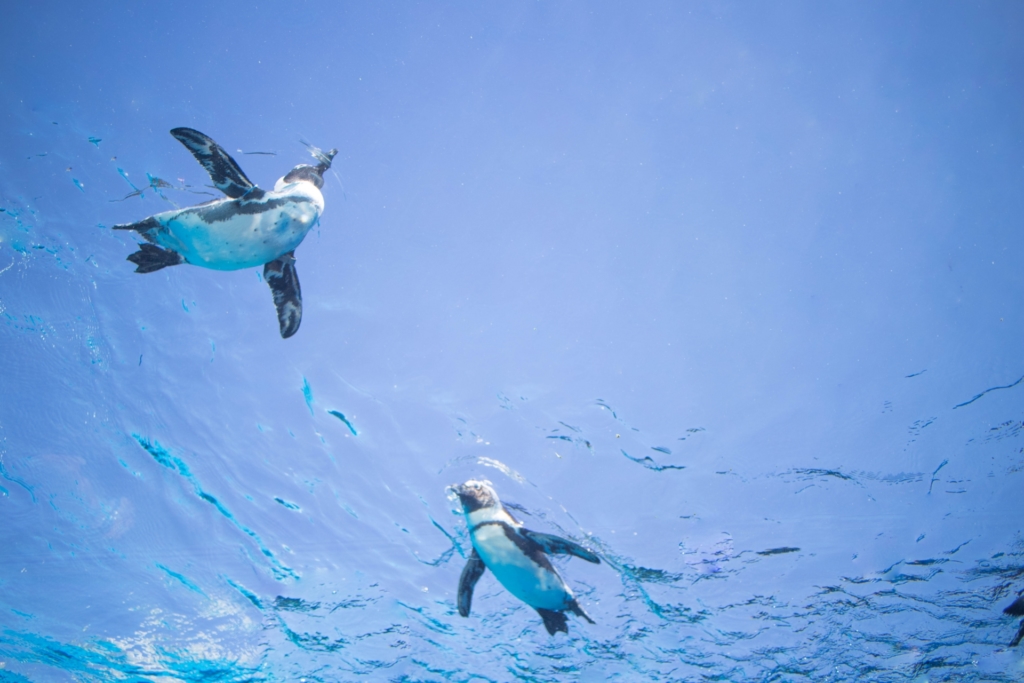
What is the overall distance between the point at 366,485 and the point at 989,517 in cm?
1381

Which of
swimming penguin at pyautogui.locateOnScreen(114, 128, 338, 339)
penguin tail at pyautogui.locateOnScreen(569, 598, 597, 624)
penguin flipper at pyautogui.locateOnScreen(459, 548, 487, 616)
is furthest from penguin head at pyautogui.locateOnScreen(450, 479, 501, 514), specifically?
swimming penguin at pyautogui.locateOnScreen(114, 128, 338, 339)

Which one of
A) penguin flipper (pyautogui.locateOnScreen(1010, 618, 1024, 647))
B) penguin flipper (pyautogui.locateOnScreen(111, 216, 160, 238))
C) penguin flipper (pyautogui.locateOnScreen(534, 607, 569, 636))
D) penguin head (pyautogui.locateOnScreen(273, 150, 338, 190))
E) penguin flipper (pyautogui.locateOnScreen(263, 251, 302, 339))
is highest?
penguin head (pyautogui.locateOnScreen(273, 150, 338, 190))

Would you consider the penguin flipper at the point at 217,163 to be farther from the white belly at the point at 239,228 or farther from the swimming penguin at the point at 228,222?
the white belly at the point at 239,228

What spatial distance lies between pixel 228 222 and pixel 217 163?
55cm

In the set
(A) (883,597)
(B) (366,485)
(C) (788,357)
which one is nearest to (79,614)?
(B) (366,485)

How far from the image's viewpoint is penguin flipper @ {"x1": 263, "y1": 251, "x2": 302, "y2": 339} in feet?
19.7

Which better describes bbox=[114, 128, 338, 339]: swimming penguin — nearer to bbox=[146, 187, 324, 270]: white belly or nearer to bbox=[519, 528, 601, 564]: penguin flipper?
bbox=[146, 187, 324, 270]: white belly

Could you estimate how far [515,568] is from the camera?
7.11 m

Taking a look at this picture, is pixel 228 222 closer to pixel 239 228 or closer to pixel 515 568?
pixel 239 228

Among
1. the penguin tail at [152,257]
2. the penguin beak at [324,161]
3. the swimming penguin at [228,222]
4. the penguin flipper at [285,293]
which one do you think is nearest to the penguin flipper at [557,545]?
the penguin flipper at [285,293]

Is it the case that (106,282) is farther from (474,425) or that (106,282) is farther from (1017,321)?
(1017,321)

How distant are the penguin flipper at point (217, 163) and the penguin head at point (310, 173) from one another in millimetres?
583

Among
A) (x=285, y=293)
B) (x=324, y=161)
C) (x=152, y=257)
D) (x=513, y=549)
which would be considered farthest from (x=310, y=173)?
(x=513, y=549)

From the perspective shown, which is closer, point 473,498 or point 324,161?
point 324,161
